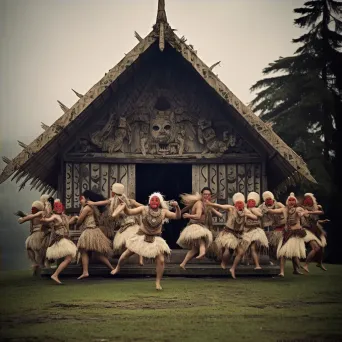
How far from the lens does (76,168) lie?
1291 cm

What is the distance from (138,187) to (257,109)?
20.7 feet

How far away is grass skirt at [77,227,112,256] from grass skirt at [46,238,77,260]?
Result: 28 centimetres

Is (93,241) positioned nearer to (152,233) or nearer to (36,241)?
(152,233)

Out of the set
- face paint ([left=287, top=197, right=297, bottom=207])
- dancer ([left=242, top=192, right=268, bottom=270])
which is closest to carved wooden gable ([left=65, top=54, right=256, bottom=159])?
face paint ([left=287, top=197, right=297, bottom=207])

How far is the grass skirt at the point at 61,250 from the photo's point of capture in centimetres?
1052

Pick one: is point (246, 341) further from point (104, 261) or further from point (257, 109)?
point (257, 109)

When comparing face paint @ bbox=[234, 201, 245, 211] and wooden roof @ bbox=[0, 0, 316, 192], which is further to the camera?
wooden roof @ bbox=[0, 0, 316, 192]

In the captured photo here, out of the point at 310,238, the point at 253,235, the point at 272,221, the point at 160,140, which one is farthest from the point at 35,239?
the point at 310,238

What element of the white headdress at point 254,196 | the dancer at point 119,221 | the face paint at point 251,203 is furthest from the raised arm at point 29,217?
the white headdress at point 254,196

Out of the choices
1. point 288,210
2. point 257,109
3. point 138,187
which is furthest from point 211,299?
point 257,109

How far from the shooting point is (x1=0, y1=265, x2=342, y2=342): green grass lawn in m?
6.04

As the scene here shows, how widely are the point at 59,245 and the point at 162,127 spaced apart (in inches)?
148

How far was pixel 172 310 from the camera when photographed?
745 centimetres

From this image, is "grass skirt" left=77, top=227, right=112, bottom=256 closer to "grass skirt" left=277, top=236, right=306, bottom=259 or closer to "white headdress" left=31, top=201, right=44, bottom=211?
"white headdress" left=31, top=201, right=44, bottom=211
